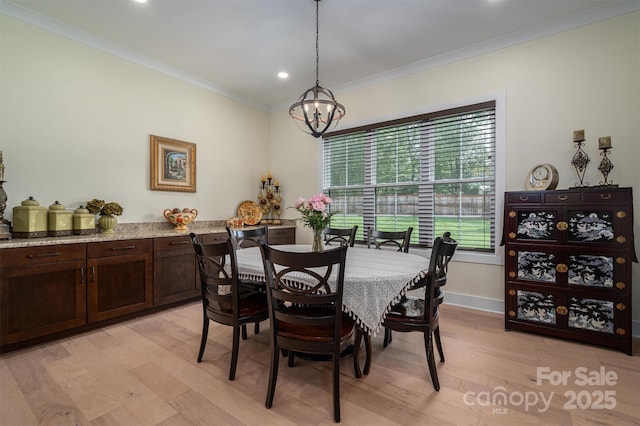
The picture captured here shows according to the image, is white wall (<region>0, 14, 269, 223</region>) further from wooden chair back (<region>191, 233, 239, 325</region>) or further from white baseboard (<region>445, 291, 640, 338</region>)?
white baseboard (<region>445, 291, 640, 338</region>)

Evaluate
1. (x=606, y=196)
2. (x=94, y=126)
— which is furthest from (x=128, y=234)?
(x=606, y=196)

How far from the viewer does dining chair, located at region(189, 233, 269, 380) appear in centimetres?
202

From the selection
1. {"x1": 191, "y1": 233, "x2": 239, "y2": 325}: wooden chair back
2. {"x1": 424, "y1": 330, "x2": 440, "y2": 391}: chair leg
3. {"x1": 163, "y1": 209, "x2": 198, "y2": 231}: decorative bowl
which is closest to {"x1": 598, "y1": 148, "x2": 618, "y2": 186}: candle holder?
{"x1": 424, "y1": 330, "x2": 440, "y2": 391}: chair leg

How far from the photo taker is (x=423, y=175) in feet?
12.6

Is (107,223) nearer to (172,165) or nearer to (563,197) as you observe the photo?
(172,165)

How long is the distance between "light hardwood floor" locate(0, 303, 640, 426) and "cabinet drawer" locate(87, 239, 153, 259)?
769 millimetres

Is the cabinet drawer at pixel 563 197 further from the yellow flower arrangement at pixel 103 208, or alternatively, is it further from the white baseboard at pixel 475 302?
the yellow flower arrangement at pixel 103 208

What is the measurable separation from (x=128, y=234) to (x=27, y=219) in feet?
2.66

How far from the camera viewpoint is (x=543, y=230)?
109 inches

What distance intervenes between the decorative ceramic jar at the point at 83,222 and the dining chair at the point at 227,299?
170 cm

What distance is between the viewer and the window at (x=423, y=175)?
3451 mm

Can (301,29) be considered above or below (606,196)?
above

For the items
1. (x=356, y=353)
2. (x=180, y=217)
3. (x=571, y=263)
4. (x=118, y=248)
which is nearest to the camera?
(x=356, y=353)

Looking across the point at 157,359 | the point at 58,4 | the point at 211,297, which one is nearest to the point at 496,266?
the point at 211,297
